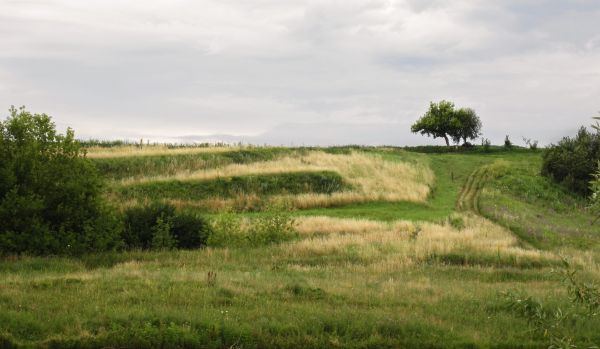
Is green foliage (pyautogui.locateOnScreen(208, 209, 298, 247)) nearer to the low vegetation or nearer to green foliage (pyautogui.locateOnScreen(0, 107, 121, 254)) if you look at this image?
the low vegetation

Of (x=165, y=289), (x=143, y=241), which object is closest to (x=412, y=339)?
(x=165, y=289)

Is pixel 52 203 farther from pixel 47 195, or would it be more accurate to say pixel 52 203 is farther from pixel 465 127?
pixel 465 127

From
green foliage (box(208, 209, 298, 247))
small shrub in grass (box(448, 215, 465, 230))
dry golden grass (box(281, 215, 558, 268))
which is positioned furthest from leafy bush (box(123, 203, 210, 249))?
small shrub in grass (box(448, 215, 465, 230))

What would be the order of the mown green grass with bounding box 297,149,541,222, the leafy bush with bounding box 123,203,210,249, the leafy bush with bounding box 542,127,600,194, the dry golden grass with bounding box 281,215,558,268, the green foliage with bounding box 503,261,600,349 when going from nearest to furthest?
the green foliage with bounding box 503,261,600,349, the dry golden grass with bounding box 281,215,558,268, the leafy bush with bounding box 123,203,210,249, the mown green grass with bounding box 297,149,541,222, the leafy bush with bounding box 542,127,600,194

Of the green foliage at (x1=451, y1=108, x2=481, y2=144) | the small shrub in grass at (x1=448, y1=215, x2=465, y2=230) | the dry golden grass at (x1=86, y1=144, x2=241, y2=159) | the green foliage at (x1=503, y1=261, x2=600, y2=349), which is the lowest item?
the small shrub in grass at (x1=448, y1=215, x2=465, y2=230)

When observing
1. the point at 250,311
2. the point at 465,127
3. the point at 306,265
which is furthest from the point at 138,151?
the point at 465,127

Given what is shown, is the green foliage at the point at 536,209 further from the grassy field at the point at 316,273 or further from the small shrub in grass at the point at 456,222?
the small shrub in grass at the point at 456,222

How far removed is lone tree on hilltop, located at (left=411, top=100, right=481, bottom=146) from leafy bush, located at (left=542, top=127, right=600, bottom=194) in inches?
999

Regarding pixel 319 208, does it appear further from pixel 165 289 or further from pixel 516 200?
pixel 165 289

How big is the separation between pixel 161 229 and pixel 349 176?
24.3 m

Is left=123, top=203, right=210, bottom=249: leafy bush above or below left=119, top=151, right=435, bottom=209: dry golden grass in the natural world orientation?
below

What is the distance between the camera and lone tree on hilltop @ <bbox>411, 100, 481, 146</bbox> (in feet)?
269

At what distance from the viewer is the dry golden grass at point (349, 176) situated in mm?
38281

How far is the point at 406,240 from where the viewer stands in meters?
25.0
